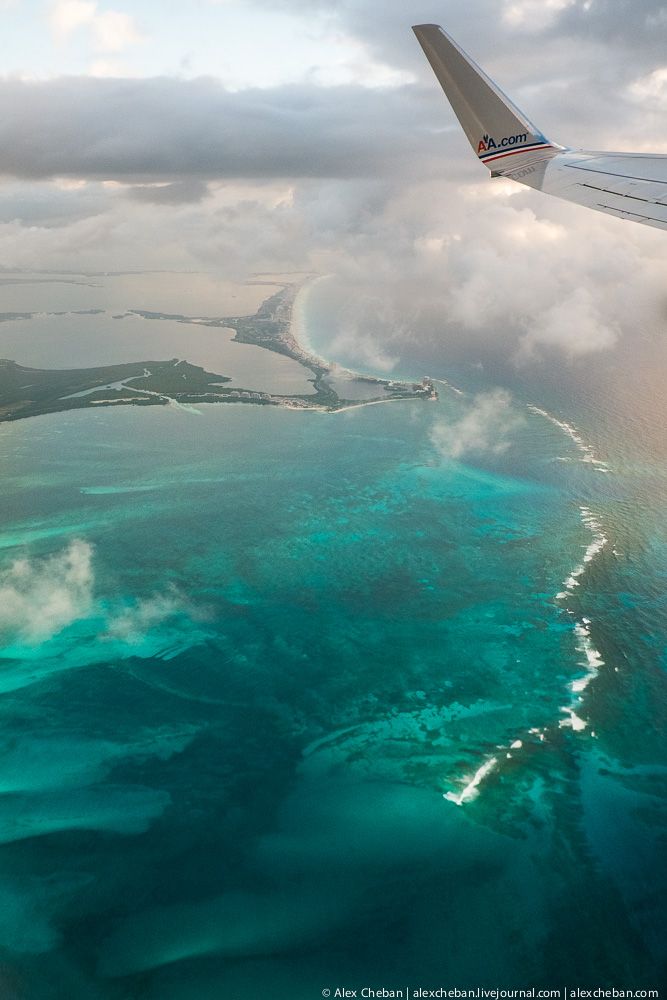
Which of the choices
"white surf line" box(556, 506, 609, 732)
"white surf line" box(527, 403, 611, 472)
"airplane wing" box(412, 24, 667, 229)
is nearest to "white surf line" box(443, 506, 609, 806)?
"white surf line" box(556, 506, 609, 732)

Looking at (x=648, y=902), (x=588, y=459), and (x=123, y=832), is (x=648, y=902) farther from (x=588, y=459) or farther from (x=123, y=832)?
(x=588, y=459)

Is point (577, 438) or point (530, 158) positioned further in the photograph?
Result: point (577, 438)

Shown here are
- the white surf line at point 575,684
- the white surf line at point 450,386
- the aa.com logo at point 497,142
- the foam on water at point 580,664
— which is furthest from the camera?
the white surf line at point 450,386

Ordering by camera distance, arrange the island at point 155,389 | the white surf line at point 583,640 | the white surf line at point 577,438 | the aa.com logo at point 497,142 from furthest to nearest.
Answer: the island at point 155,389
the white surf line at point 577,438
the white surf line at point 583,640
the aa.com logo at point 497,142

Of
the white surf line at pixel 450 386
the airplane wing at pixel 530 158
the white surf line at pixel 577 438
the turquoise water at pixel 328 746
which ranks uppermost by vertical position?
the airplane wing at pixel 530 158

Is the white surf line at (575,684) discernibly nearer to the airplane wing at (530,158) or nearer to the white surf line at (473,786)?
the white surf line at (473,786)

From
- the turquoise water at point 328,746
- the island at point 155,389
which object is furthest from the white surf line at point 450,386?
the turquoise water at point 328,746

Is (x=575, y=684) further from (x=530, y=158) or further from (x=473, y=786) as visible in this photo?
(x=530, y=158)

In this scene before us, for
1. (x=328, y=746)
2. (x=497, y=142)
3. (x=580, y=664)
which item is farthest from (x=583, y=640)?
(x=497, y=142)
